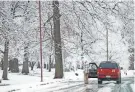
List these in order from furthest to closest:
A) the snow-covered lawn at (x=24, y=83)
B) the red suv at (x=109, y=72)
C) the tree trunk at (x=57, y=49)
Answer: the tree trunk at (x=57, y=49)
the red suv at (x=109, y=72)
the snow-covered lawn at (x=24, y=83)

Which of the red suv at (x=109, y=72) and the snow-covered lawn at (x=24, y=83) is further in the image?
the red suv at (x=109, y=72)

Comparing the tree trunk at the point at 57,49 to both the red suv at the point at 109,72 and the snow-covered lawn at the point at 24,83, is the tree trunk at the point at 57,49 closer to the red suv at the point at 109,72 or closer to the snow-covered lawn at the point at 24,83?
the snow-covered lawn at the point at 24,83

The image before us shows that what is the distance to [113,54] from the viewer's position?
8594 cm

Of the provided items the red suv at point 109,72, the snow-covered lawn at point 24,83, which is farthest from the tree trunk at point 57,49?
the red suv at point 109,72

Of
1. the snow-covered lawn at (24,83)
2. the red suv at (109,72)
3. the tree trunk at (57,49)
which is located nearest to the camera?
the snow-covered lawn at (24,83)

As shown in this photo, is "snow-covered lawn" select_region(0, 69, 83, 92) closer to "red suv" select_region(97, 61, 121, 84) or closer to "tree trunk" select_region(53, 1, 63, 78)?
"tree trunk" select_region(53, 1, 63, 78)

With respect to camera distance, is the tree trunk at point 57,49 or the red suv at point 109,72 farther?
the tree trunk at point 57,49

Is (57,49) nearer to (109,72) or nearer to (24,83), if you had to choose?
(24,83)

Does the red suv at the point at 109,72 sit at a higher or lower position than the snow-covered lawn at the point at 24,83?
higher

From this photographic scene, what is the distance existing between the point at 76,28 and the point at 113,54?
45718 millimetres

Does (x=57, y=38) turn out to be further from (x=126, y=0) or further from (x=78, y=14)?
(x=126, y=0)

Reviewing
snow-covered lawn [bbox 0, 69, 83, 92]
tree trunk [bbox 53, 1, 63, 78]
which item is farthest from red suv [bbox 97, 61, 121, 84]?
tree trunk [bbox 53, 1, 63, 78]

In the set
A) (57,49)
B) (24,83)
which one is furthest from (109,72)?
(57,49)

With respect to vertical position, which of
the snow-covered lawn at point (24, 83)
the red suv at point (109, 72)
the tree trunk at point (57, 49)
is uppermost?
the tree trunk at point (57, 49)
